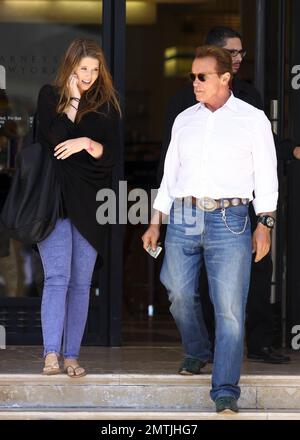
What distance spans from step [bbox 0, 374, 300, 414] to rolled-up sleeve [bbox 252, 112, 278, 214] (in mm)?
953

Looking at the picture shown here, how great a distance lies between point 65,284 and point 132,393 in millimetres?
651

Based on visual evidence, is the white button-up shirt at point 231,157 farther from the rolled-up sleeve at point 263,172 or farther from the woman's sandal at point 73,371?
the woman's sandal at point 73,371

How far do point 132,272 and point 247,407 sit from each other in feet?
13.6

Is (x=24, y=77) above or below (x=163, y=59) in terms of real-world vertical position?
below

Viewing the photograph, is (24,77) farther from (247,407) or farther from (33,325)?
(247,407)

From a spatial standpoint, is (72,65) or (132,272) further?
(132,272)

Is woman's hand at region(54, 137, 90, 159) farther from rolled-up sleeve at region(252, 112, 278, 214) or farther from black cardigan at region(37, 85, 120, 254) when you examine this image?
rolled-up sleeve at region(252, 112, 278, 214)

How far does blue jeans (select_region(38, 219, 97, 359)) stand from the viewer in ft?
18.0

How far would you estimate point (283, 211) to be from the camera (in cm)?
689

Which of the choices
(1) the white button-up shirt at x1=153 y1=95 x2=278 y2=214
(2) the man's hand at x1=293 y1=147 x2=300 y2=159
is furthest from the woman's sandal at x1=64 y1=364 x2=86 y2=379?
(2) the man's hand at x1=293 y1=147 x2=300 y2=159
